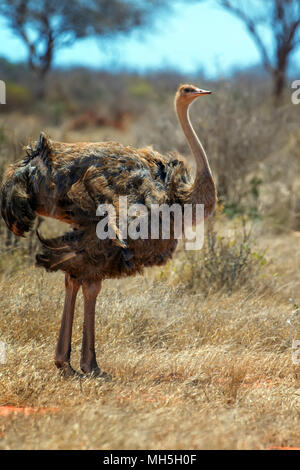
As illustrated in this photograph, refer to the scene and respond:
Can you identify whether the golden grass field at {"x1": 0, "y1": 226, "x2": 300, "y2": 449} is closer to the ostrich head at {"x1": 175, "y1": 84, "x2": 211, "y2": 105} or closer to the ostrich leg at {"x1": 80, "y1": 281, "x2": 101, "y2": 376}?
the ostrich leg at {"x1": 80, "y1": 281, "x2": 101, "y2": 376}

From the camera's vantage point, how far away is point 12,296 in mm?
Answer: 4980

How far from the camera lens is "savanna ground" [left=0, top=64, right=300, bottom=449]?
3334mm

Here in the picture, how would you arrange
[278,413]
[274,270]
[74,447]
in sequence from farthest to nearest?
[274,270]
[278,413]
[74,447]

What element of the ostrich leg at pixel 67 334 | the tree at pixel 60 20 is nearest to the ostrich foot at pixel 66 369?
the ostrich leg at pixel 67 334

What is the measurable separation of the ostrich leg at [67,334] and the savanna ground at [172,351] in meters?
0.08

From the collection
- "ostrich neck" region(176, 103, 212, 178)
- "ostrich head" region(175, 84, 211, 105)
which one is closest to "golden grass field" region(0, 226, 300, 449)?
"ostrich neck" region(176, 103, 212, 178)

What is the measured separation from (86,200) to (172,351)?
1307mm

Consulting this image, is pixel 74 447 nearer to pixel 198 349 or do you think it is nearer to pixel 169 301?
pixel 198 349

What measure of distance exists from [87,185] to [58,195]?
176 millimetres

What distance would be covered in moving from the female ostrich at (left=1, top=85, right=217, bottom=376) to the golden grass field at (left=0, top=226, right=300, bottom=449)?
0.34m

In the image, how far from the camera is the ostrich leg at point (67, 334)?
13.9 feet

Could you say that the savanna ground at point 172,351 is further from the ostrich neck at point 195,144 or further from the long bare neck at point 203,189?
the ostrich neck at point 195,144

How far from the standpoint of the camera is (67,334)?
4289mm

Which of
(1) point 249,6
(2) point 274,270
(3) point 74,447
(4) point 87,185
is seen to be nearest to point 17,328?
(4) point 87,185
